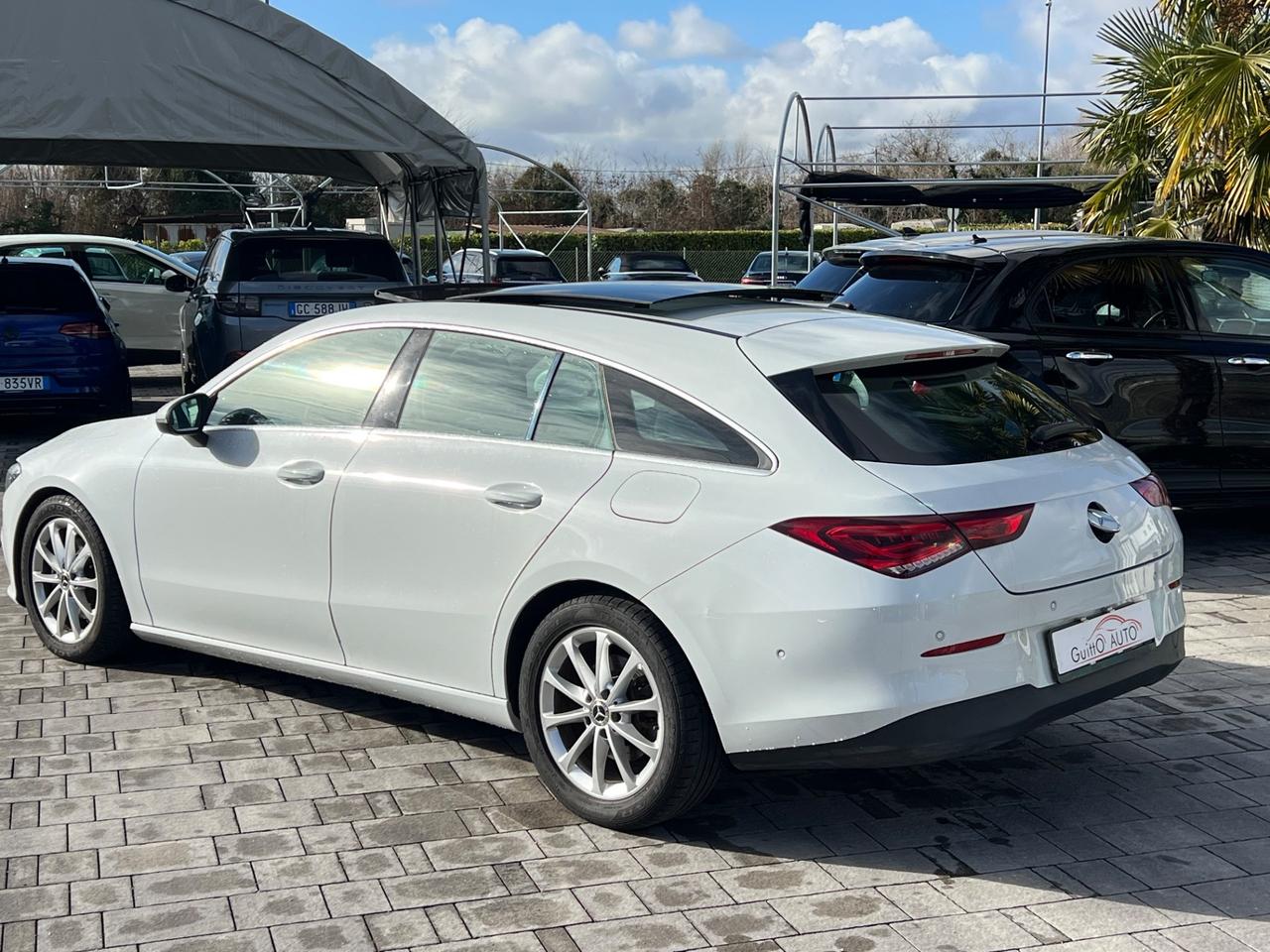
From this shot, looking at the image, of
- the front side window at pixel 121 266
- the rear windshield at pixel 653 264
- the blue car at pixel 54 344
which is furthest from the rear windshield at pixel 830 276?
the rear windshield at pixel 653 264

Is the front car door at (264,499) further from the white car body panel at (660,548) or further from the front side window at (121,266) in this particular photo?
the front side window at (121,266)

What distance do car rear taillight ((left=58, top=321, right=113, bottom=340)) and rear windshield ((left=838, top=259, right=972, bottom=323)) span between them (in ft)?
23.2

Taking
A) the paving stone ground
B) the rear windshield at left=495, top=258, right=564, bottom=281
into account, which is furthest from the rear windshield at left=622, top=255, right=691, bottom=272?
the paving stone ground

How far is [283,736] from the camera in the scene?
5.09 metres

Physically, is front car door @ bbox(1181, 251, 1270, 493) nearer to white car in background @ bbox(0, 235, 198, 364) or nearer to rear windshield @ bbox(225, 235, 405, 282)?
rear windshield @ bbox(225, 235, 405, 282)

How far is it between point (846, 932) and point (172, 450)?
317cm

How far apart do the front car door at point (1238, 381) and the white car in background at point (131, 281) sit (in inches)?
529

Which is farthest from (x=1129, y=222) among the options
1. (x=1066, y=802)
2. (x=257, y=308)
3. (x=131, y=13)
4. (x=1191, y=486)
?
(x=1066, y=802)

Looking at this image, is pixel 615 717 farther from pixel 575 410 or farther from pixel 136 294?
pixel 136 294

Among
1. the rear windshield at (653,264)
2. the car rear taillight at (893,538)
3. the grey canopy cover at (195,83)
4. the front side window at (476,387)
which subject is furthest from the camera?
the rear windshield at (653,264)

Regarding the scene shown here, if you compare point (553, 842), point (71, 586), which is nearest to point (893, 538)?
point (553, 842)

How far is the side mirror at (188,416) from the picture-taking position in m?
5.41

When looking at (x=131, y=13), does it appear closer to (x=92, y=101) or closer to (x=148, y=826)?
(x=92, y=101)

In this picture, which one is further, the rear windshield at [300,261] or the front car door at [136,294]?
the front car door at [136,294]
